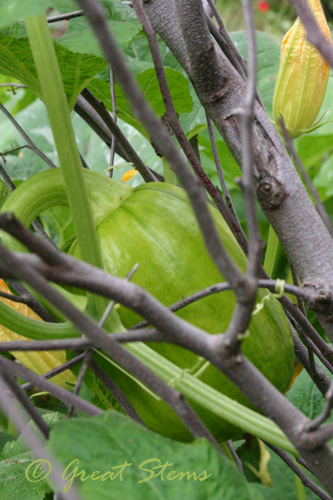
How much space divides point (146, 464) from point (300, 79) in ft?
1.23

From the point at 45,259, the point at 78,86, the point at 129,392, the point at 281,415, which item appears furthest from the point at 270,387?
the point at 78,86

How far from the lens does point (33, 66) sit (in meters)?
0.45

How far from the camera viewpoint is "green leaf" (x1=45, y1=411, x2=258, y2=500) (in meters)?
0.27

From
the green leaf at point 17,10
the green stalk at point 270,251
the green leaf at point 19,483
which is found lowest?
the green leaf at point 19,483

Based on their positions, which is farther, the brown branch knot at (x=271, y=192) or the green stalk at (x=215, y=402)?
the brown branch knot at (x=271, y=192)

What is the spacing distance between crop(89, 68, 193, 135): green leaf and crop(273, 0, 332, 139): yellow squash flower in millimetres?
112

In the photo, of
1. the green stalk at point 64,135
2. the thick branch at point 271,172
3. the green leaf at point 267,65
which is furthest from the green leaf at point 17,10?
the green leaf at point 267,65

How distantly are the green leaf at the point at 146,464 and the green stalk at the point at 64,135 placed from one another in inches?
3.6

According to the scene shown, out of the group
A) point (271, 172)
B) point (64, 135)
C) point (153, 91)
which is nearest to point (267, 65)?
point (153, 91)

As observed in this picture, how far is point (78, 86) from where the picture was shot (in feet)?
1.58

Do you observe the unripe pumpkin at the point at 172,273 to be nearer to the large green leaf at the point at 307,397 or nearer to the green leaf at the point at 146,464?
the green leaf at the point at 146,464

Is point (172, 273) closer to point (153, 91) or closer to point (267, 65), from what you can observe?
point (153, 91)

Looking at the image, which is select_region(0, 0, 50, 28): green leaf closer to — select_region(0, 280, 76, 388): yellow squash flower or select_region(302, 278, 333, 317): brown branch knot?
select_region(302, 278, 333, 317): brown branch knot

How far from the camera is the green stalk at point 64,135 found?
1.08 feet
